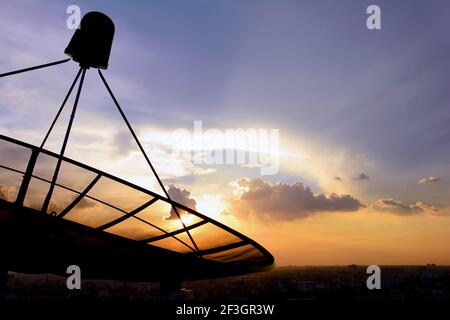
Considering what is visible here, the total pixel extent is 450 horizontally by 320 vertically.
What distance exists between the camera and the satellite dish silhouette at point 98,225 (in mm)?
6742

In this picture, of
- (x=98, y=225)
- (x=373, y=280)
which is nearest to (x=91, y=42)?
(x=98, y=225)

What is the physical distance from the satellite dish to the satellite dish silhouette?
0.02m

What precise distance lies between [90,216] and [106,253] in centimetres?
357

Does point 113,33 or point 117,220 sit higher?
point 113,33

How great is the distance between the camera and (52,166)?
1084 centimetres

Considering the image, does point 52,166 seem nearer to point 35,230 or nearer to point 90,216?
point 90,216

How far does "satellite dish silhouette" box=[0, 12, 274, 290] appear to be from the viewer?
22.1 ft

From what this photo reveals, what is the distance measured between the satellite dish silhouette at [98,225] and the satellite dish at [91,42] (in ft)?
0.06

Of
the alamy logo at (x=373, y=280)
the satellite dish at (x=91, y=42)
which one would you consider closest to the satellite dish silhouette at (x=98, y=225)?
the satellite dish at (x=91, y=42)

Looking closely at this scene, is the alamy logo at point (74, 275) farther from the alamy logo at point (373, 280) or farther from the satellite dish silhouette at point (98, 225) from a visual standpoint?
the alamy logo at point (373, 280)

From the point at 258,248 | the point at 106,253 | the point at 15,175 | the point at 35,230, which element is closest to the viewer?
the point at 35,230

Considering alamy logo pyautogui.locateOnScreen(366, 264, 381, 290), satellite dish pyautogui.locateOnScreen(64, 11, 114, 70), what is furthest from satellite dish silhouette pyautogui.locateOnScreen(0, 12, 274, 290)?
alamy logo pyautogui.locateOnScreen(366, 264, 381, 290)

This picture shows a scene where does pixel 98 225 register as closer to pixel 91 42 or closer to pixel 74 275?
pixel 74 275
